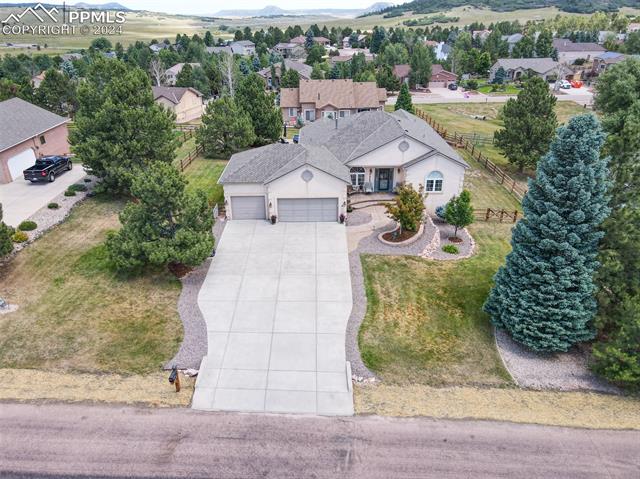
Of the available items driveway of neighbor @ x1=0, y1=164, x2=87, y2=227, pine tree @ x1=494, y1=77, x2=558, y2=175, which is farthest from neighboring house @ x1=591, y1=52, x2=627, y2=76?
driveway of neighbor @ x1=0, y1=164, x2=87, y2=227

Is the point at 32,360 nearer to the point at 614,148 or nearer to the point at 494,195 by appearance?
the point at 614,148

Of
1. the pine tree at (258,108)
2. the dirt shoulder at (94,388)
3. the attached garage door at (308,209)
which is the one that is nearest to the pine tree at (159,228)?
the dirt shoulder at (94,388)

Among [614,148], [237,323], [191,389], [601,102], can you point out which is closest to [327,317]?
[237,323]

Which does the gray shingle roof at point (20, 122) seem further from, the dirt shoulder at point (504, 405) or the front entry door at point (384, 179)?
the dirt shoulder at point (504, 405)

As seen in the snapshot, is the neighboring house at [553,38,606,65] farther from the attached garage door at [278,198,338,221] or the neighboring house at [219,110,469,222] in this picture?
the attached garage door at [278,198,338,221]

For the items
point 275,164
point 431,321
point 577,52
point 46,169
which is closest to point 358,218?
point 275,164

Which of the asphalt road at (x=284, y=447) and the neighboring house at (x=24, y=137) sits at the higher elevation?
the neighboring house at (x=24, y=137)

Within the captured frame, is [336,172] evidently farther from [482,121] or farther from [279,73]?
[279,73]
